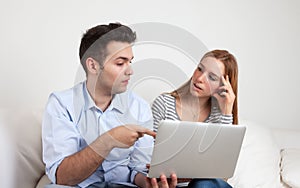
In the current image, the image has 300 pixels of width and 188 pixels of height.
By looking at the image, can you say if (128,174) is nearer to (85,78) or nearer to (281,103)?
(85,78)

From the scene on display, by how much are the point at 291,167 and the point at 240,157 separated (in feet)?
0.75

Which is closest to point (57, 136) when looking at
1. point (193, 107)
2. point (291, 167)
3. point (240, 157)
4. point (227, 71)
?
point (193, 107)

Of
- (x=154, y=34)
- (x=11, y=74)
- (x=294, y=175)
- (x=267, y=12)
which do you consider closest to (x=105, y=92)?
(x=154, y=34)

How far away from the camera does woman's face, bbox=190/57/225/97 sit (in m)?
1.66

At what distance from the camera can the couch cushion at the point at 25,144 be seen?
1.60 m

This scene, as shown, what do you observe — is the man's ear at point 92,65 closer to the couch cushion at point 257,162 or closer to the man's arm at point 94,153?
the man's arm at point 94,153

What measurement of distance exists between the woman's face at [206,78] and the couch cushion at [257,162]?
39cm

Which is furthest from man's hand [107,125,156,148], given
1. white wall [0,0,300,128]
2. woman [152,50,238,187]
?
white wall [0,0,300,128]

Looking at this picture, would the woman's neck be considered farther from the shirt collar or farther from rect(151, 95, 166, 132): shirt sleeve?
the shirt collar

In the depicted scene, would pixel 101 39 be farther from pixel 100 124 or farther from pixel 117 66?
pixel 100 124

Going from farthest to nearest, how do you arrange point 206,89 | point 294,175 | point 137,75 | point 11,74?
point 11,74
point 294,175
point 206,89
point 137,75

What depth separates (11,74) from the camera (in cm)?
200

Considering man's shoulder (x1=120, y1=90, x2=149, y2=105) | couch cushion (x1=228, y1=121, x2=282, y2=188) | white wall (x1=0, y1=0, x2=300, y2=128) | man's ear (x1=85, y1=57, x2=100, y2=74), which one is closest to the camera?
man's ear (x1=85, y1=57, x2=100, y2=74)

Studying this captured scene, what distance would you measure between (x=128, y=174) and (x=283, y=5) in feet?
4.34
